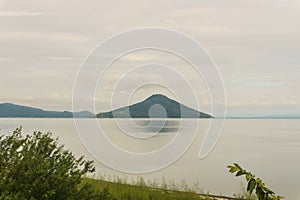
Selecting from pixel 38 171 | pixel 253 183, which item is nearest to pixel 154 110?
pixel 38 171

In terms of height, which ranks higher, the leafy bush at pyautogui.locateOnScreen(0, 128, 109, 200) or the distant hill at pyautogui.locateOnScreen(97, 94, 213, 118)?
the distant hill at pyautogui.locateOnScreen(97, 94, 213, 118)

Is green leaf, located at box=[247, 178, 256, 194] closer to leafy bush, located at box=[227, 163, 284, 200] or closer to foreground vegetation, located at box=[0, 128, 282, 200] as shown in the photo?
leafy bush, located at box=[227, 163, 284, 200]

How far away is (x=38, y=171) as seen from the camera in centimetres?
597

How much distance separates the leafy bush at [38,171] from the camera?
5.96 metres

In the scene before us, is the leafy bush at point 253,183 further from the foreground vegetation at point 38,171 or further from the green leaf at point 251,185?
the foreground vegetation at point 38,171

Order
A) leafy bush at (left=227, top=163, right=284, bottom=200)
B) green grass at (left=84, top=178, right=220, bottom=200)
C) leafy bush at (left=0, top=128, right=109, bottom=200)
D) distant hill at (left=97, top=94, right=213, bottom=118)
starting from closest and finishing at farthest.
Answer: leafy bush at (left=227, top=163, right=284, bottom=200) → leafy bush at (left=0, top=128, right=109, bottom=200) → green grass at (left=84, top=178, right=220, bottom=200) → distant hill at (left=97, top=94, right=213, bottom=118)

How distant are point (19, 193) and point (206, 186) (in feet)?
40.7

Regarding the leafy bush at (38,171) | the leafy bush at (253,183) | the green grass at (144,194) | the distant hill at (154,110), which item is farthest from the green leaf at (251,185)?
the green grass at (144,194)

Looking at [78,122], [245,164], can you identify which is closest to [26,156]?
[78,122]

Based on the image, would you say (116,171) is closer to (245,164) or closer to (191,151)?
(245,164)

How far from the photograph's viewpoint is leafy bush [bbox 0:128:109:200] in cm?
596

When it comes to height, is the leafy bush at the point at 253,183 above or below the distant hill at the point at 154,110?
below

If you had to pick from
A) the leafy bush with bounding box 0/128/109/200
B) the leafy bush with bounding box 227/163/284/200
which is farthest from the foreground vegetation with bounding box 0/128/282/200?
the leafy bush with bounding box 227/163/284/200

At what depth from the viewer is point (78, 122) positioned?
26.9 ft
